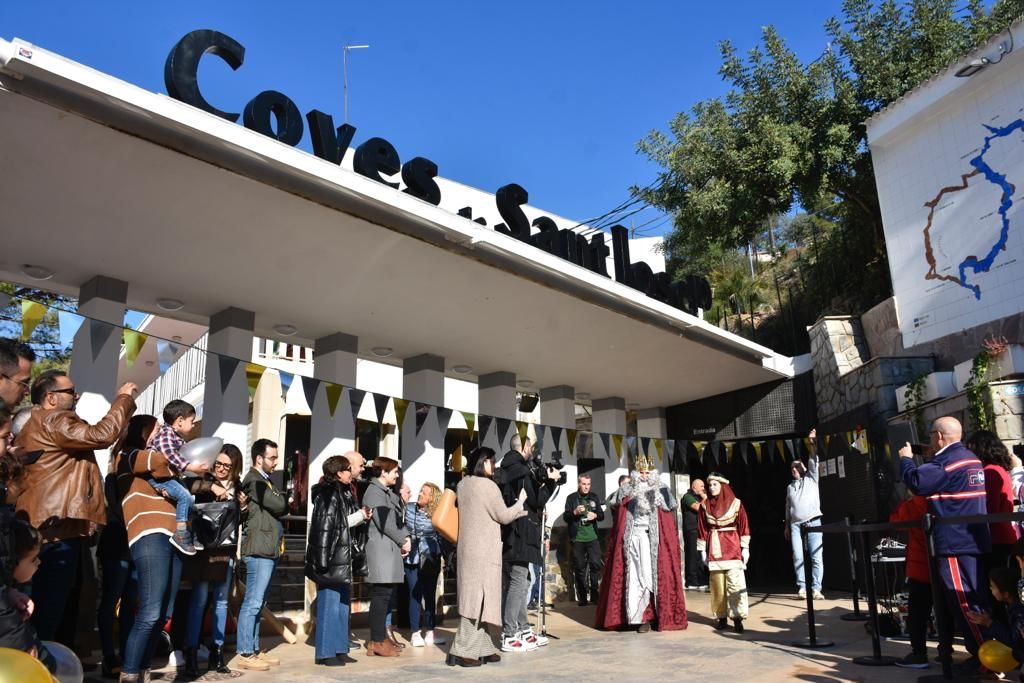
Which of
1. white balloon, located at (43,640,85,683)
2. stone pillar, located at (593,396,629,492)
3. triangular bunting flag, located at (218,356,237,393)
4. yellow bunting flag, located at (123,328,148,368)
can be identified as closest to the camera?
white balloon, located at (43,640,85,683)

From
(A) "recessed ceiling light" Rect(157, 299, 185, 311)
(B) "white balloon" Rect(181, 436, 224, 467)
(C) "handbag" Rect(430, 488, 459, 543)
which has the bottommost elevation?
(C) "handbag" Rect(430, 488, 459, 543)

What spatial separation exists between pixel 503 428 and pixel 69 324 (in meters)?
5.28

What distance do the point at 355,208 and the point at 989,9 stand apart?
1535 centimetres

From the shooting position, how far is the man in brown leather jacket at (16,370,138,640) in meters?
3.99

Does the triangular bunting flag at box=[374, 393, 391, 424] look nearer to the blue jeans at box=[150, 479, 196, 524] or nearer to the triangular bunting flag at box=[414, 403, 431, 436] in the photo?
the triangular bunting flag at box=[414, 403, 431, 436]

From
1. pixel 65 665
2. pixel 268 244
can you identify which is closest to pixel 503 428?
pixel 268 244

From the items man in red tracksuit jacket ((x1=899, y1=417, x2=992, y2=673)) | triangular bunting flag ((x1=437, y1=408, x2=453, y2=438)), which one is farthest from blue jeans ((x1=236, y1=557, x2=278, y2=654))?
triangular bunting flag ((x1=437, y1=408, x2=453, y2=438))

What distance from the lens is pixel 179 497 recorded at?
463cm

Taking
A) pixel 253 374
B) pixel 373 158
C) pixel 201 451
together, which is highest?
pixel 373 158

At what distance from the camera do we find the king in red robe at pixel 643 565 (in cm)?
750

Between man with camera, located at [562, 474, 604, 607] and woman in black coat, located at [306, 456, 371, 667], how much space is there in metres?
4.49

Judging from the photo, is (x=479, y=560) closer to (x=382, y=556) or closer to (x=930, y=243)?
(x=382, y=556)

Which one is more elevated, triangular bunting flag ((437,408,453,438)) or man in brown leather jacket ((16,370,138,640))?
triangular bunting flag ((437,408,453,438))

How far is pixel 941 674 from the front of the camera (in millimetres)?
4586
